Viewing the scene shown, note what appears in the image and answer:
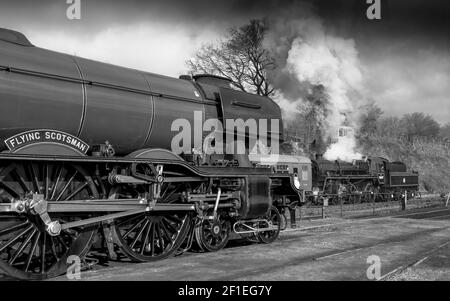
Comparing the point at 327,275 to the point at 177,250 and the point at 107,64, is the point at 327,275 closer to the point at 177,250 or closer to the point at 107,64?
the point at 177,250

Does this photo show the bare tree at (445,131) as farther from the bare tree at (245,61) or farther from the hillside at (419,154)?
the bare tree at (245,61)

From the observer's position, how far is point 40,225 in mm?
6754

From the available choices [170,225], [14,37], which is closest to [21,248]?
[170,225]

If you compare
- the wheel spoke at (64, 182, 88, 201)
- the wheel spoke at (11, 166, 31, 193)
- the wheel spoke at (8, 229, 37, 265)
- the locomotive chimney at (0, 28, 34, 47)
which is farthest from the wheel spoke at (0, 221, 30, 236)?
the locomotive chimney at (0, 28, 34, 47)

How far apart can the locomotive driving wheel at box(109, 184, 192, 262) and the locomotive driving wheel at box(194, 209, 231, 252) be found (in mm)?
306

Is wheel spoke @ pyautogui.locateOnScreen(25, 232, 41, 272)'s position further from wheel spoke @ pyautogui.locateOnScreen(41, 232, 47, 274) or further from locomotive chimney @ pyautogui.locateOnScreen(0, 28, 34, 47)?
locomotive chimney @ pyautogui.locateOnScreen(0, 28, 34, 47)

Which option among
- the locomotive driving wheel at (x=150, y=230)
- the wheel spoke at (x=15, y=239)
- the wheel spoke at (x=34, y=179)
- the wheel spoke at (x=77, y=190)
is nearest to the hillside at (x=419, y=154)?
the locomotive driving wheel at (x=150, y=230)

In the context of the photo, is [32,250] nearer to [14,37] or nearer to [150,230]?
[150,230]

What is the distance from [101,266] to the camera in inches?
310

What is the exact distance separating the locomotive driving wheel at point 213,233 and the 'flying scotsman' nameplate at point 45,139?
2.98 meters

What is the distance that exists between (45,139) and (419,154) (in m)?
56.9

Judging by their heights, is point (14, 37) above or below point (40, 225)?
above
